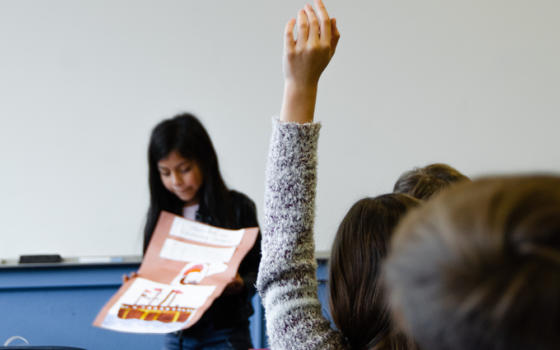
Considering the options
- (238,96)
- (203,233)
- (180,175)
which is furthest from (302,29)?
(238,96)

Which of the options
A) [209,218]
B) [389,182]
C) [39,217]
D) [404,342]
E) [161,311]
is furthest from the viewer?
[389,182]

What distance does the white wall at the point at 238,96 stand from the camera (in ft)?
6.68

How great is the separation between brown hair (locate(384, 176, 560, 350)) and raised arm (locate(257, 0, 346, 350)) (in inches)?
9.5

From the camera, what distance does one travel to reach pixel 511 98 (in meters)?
2.20

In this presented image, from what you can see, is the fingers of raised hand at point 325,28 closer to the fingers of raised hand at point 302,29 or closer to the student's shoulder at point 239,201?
the fingers of raised hand at point 302,29

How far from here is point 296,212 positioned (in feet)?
1.65

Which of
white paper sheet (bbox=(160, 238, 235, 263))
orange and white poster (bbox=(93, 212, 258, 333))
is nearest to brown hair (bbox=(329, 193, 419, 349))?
orange and white poster (bbox=(93, 212, 258, 333))

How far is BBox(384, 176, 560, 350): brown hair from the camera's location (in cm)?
22

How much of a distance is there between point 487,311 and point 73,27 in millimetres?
2159

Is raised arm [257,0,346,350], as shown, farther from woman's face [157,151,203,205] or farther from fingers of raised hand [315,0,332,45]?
woman's face [157,151,203,205]

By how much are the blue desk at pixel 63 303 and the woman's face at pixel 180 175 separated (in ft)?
2.24

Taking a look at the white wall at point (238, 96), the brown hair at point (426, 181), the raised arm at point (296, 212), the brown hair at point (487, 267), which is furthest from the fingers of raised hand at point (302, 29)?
the white wall at point (238, 96)

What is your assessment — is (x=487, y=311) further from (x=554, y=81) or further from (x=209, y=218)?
(x=554, y=81)

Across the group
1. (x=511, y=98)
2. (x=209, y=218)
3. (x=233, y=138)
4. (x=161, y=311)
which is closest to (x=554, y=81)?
(x=511, y=98)
